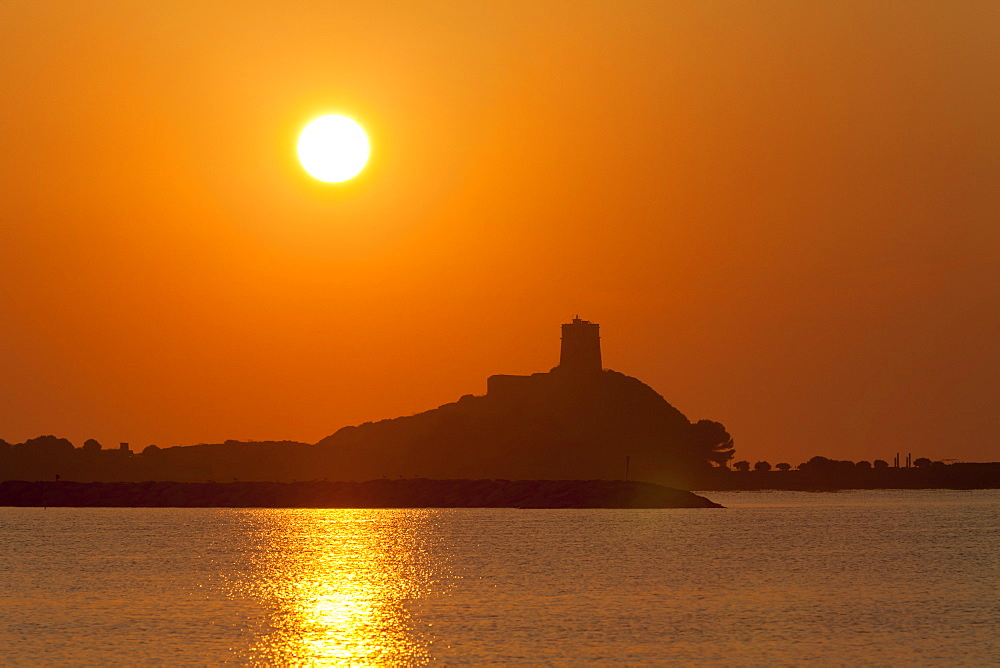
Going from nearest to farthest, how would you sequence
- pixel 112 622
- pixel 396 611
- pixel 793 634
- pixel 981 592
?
pixel 793 634 < pixel 112 622 < pixel 396 611 < pixel 981 592

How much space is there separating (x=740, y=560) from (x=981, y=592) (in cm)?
2493

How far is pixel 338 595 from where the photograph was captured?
71438 mm

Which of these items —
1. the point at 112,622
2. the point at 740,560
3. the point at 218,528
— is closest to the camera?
the point at 112,622

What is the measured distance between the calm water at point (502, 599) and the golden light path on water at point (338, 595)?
0.58 ft

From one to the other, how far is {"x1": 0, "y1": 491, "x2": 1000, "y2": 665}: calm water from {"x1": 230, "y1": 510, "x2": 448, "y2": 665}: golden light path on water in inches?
7.0

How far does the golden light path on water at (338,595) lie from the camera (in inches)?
1922

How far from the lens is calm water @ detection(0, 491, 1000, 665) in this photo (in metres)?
49.8

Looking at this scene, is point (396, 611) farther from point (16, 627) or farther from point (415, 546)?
point (415, 546)

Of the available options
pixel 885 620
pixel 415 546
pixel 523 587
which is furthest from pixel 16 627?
pixel 415 546

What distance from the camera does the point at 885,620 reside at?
6053cm

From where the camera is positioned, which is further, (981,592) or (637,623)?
(981,592)

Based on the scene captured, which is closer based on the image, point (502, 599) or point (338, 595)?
point (502, 599)

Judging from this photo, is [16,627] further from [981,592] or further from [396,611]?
[981,592]

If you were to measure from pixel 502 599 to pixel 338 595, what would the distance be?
8804mm
